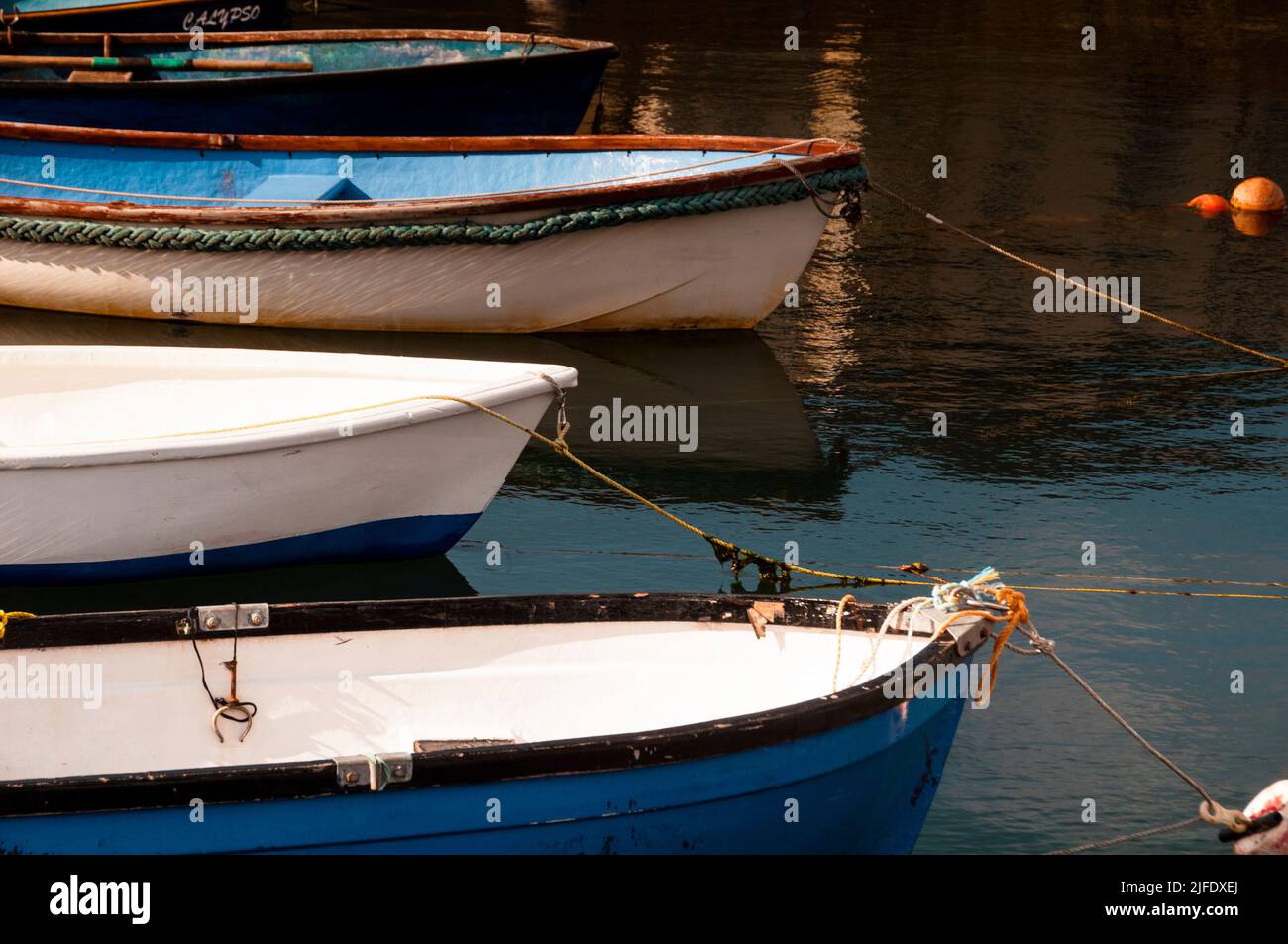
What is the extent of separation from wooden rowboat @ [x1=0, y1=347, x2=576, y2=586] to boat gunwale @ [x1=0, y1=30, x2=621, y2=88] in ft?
14.8

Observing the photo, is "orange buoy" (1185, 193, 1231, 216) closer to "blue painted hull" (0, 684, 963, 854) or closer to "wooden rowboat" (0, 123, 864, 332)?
"wooden rowboat" (0, 123, 864, 332)

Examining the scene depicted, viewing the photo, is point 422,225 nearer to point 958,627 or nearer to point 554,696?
point 554,696

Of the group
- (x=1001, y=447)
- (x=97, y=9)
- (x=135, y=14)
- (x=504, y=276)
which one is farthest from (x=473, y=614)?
(x=135, y=14)

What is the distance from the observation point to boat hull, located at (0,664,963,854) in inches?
156

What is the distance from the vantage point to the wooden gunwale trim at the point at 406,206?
862cm

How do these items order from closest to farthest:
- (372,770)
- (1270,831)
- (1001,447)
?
1. (372,770)
2. (1270,831)
3. (1001,447)

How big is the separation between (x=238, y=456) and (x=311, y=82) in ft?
18.5

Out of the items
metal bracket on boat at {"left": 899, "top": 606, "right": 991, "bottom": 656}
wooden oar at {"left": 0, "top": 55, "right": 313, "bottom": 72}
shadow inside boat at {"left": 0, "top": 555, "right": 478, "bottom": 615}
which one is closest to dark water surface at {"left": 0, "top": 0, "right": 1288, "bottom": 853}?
shadow inside boat at {"left": 0, "top": 555, "right": 478, "bottom": 615}

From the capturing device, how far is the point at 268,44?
41.4ft

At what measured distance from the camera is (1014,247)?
36.3 ft

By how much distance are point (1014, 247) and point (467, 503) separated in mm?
5842
